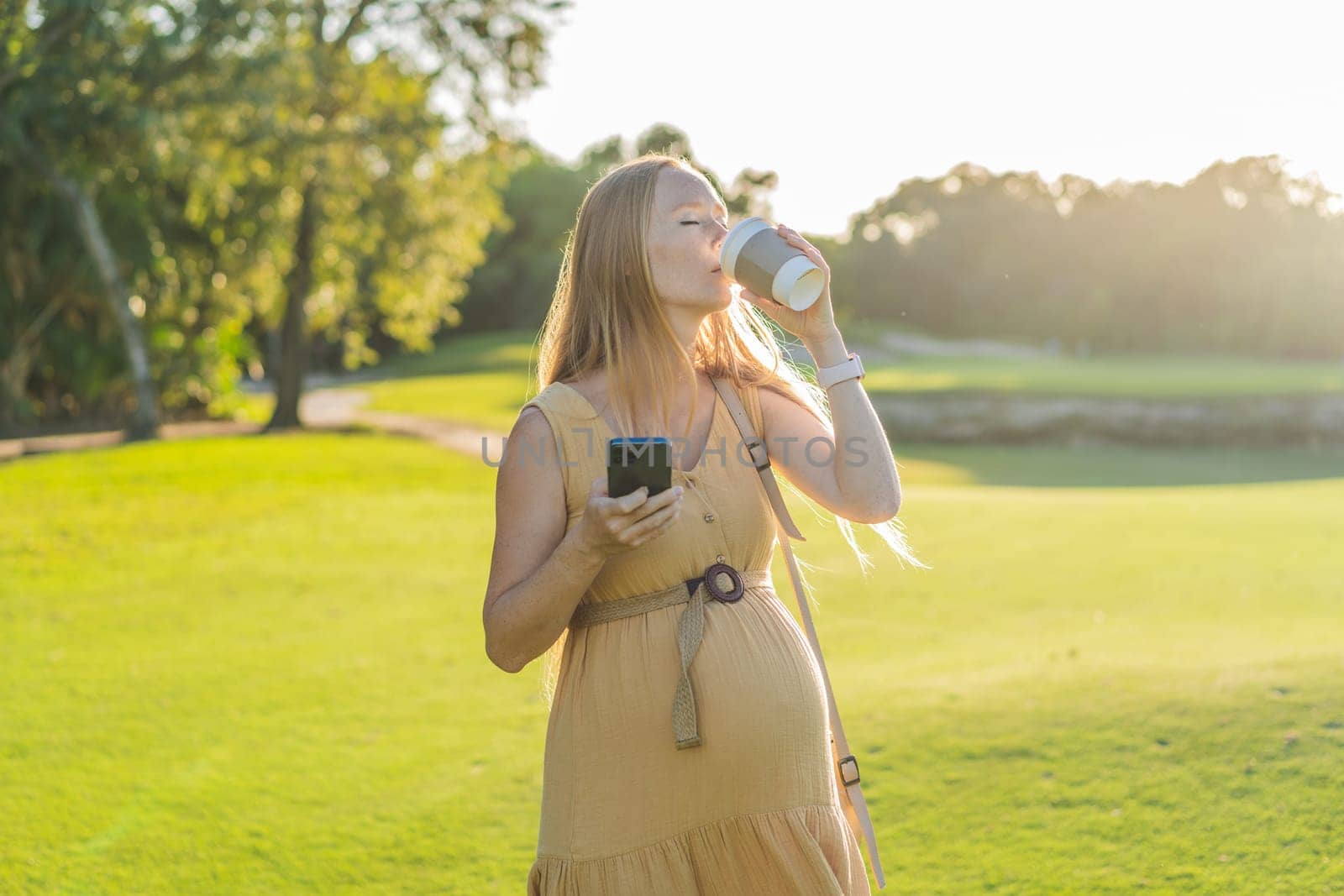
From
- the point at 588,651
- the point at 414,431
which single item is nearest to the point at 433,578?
the point at 588,651

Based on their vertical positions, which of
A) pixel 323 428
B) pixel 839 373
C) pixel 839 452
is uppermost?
pixel 839 373

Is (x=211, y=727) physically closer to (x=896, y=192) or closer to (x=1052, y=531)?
(x=1052, y=531)

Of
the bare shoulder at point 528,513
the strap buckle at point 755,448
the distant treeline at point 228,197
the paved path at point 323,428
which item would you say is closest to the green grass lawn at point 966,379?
the paved path at point 323,428

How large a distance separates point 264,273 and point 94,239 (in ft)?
19.6

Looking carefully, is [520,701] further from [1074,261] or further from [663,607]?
[1074,261]

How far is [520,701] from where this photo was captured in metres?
6.00

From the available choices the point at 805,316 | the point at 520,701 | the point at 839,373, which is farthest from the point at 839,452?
the point at 520,701

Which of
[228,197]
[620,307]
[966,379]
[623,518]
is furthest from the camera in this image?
[966,379]

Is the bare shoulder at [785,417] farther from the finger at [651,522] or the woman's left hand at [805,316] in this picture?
the finger at [651,522]

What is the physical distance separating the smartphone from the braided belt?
0.93 feet

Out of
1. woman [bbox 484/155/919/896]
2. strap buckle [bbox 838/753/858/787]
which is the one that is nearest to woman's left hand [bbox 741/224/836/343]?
woman [bbox 484/155/919/896]

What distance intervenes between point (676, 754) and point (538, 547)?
41cm

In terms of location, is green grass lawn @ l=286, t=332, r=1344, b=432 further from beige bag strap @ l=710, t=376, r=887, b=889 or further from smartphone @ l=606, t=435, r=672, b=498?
smartphone @ l=606, t=435, r=672, b=498

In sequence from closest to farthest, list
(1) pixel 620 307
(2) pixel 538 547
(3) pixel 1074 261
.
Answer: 1. (2) pixel 538 547
2. (1) pixel 620 307
3. (3) pixel 1074 261
